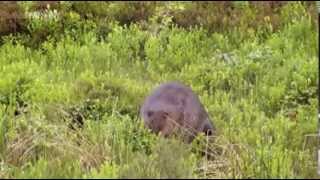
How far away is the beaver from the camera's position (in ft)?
21.1

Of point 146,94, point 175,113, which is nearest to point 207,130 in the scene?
point 175,113

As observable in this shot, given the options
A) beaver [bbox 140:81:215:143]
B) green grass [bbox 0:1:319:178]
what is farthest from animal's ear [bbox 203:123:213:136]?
green grass [bbox 0:1:319:178]

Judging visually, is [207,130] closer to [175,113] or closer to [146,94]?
[175,113]

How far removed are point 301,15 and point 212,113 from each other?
3.30 meters

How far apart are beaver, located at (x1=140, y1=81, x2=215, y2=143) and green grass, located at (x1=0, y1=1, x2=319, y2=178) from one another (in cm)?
12

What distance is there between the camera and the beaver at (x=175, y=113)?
6.43 metres

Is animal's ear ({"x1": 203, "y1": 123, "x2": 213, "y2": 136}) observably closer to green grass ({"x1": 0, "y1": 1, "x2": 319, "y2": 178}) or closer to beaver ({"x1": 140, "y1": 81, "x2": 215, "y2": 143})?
beaver ({"x1": 140, "y1": 81, "x2": 215, "y2": 143})

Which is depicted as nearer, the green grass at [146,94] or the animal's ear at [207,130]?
the green grass at [146,94]

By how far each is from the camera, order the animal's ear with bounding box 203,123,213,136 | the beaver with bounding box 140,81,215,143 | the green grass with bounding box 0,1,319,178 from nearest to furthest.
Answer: the green grass with bounding box 0,1,319,178, the beaver with bounding box 140,81,215,143, the animal's ear with bounding box 203,123,213,136

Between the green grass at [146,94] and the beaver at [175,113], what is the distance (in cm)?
12

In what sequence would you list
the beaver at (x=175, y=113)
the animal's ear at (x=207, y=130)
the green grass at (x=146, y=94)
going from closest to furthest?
the green grass at (x=146, y=94) → the beaver at (x=175, y=113) → the animal's ear at (x=207, y=130)

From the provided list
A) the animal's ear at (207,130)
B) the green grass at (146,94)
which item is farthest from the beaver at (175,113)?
the green grass at (146,94)

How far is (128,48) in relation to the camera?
9875mm

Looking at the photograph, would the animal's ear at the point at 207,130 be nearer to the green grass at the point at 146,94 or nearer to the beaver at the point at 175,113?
the beaver at the point at 175,113
